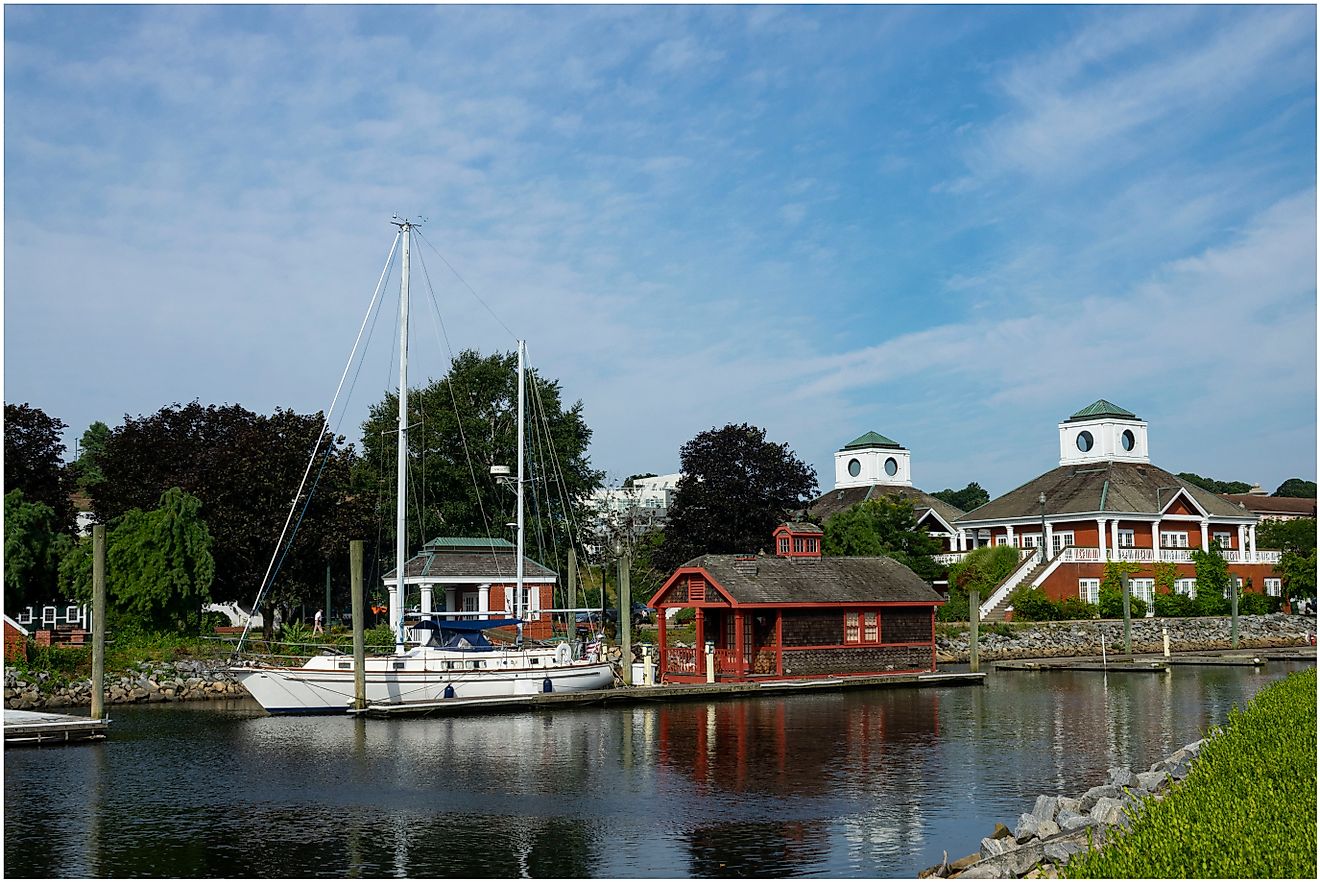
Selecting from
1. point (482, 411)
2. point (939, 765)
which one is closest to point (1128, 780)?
point (939, 765)

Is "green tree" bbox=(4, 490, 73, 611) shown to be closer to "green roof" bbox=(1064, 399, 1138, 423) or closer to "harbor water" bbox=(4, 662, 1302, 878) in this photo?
"harbor water" bbox=(4, 662, 1302, 878)

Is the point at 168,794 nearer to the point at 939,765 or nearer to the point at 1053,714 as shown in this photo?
the point at 939,765

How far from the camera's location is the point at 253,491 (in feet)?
186

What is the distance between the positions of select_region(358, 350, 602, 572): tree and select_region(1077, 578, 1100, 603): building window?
28.4 metres

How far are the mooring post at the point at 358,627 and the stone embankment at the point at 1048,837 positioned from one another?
22.0 meters

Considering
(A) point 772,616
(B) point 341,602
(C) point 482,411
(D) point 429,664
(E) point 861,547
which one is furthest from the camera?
(C) point 482,411

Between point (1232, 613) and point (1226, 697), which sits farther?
point (1232, 613)

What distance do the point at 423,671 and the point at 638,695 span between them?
6951mm

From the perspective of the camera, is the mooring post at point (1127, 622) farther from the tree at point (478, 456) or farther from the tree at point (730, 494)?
the tree at point (478, 456)

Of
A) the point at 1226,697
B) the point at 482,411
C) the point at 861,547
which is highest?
the point at 482,411

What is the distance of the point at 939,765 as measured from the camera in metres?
26.7

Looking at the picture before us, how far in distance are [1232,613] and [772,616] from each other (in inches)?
1293

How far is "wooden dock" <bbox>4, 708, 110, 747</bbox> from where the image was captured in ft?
101

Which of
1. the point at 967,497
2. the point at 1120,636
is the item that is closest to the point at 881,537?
the point at 1120,636
